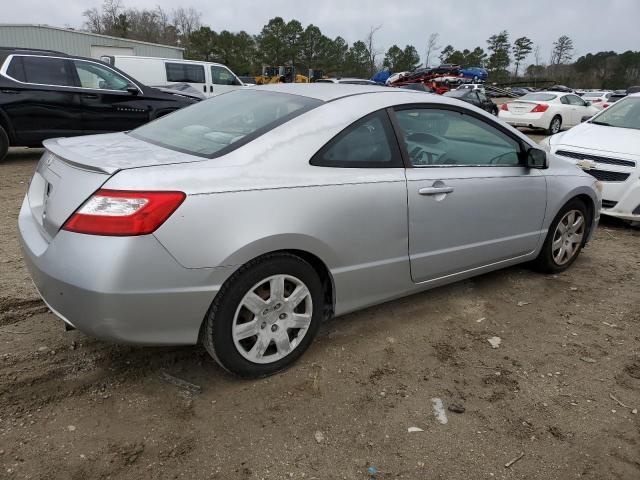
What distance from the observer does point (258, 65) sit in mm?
61031

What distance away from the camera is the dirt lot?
2168 mm

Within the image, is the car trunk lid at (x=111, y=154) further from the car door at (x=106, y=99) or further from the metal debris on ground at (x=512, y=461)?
the car door at (x=106, y=99)

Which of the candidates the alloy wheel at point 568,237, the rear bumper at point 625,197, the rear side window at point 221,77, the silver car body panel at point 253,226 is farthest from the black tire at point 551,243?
the rear side window at point 221,77

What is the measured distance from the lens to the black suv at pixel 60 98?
7.73 m

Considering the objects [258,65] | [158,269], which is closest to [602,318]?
[158,269]

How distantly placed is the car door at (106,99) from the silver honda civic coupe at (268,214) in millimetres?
5848

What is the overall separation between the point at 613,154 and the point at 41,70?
8200 millimetres

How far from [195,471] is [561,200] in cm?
340

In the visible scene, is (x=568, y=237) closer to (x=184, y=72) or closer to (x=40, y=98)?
(x=40, y=98)

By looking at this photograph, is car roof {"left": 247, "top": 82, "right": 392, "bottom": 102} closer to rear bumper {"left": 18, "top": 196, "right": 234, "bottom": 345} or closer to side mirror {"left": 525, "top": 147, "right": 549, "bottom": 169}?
side mirror {"left": 525, "top": 147, "right": 549, "bottom": 169}

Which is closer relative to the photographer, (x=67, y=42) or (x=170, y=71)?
(x=170, y=71)

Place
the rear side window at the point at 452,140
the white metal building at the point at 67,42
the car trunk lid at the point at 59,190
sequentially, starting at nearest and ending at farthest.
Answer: the car trunk lid at the point at 59,190
the rear side window at the point at 452,140
the white metal building at the point at 67,42

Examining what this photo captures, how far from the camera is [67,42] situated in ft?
108

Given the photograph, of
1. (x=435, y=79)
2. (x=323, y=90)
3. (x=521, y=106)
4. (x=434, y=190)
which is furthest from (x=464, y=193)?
(x=435, y=79)
